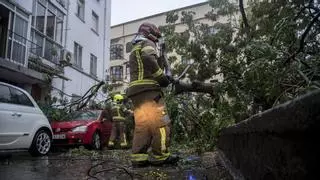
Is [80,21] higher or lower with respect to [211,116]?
higher

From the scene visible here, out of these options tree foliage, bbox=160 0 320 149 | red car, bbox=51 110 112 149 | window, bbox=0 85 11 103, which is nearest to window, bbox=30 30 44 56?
red car, bbox=51 110 112 149

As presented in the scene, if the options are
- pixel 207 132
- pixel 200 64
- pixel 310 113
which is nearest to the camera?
pixel 310 113

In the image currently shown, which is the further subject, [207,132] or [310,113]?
[207,132]

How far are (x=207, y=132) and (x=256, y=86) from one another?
2974 mm

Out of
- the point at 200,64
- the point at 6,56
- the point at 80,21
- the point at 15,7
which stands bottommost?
the point at 200,64

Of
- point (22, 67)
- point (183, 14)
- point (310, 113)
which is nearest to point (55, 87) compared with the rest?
point (22, 67)

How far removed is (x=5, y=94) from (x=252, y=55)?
517 centimetres

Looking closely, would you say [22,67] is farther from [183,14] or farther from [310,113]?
[310,113]

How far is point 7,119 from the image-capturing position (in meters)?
8.51

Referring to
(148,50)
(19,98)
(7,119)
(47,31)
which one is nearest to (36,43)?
(47,31)

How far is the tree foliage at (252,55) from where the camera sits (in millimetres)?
5809

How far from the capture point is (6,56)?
1542 cm

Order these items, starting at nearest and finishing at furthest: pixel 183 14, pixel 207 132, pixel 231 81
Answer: pixel 231 81
pixel 207 132
pixel 183 14

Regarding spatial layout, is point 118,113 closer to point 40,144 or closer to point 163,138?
point 40,144
